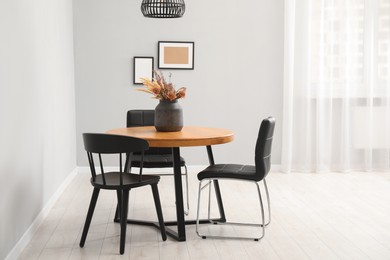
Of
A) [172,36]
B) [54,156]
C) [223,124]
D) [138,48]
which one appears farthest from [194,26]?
[54,156]

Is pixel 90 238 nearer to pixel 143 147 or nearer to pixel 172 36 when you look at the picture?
pixel 143 147

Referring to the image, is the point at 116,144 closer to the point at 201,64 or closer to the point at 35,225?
the point at 35,225

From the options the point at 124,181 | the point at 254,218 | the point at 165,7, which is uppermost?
the point at 165,7

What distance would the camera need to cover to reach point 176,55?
21.7ft

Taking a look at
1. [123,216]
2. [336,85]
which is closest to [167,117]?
[123,216]

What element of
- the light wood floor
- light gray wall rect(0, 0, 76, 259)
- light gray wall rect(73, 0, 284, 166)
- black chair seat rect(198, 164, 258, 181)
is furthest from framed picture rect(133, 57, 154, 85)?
black chair seat rect(198, 164, 258, 181)

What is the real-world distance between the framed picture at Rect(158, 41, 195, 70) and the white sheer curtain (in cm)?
110

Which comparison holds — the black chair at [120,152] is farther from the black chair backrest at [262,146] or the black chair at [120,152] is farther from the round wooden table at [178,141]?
the black chair backrest at [262,146]

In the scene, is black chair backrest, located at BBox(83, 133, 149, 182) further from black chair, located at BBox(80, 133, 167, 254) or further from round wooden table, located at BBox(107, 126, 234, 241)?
round wooden table, located at BBox(107, 126, 234, 241)

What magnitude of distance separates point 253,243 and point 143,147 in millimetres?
1020

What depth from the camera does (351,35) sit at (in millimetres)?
6629

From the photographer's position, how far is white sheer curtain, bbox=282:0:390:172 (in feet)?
21.7

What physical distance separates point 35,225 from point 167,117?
123 cm

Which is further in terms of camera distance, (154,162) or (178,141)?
(154,162)
